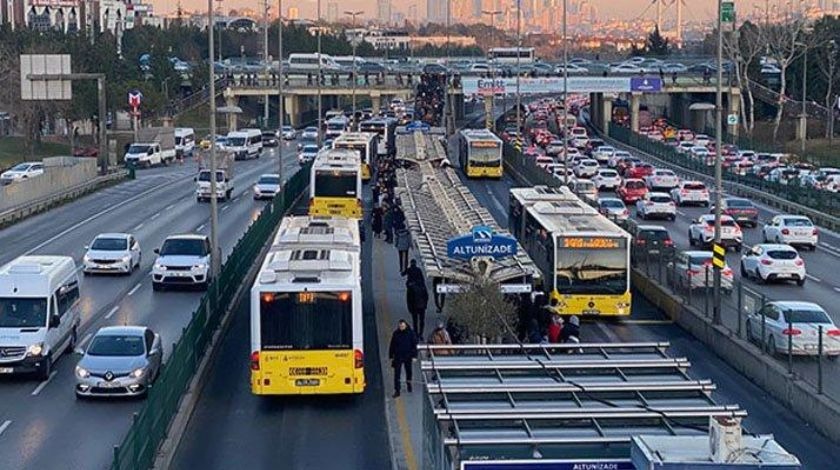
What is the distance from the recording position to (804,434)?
77.2ft

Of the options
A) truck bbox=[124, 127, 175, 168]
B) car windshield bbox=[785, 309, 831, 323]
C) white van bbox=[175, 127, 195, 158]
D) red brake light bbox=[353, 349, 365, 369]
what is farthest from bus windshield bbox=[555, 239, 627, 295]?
white van bbox=[175, 127, 195, 158]

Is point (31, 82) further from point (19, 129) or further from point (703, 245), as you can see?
point (19, 129)

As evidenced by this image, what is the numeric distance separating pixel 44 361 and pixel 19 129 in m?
104

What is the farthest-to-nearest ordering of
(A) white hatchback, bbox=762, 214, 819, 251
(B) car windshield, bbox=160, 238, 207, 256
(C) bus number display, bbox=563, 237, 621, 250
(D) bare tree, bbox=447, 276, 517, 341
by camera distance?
(A) white hatchback, bbox=762, 214, 819, 251, (B) car windshield, bbox=160, 238, 207, 256, (C) bus number display, bbox=563, 237, 621, 250, (D) bare tree, bbox=447, 276, 517, 341

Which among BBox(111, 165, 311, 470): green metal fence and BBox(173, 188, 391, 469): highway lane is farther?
BBox(173, 188, 391, 469): highway lane

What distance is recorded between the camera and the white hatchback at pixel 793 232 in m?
49.8

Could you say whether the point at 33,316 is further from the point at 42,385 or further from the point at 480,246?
the point at 480,246

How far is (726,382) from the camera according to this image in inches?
1101

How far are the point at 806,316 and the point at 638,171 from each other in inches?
2014

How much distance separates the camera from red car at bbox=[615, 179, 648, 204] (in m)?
68.1

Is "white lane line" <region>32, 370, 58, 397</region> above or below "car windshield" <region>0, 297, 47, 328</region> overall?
below

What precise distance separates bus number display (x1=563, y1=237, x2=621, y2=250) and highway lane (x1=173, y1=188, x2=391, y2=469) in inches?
285

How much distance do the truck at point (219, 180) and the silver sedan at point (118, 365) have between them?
38587 mm

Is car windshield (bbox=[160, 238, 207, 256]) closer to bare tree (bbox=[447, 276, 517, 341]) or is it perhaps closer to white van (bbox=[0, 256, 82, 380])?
white van (bbox=[0, 256, 82, 380])
